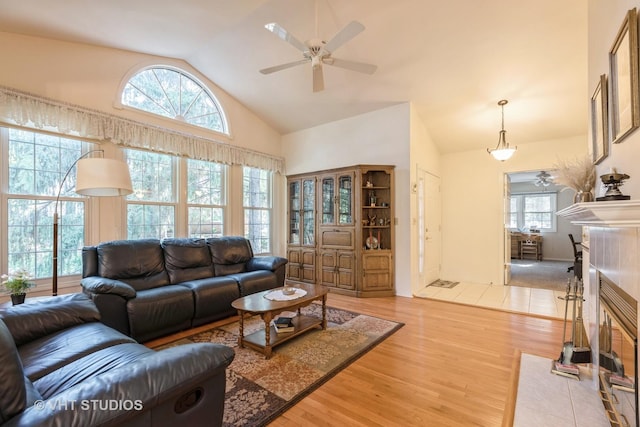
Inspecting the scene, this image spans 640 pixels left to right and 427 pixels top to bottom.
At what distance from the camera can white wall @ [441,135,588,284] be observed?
519 centimetres

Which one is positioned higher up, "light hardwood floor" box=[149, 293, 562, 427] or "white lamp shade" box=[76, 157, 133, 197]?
"white lamp shade" box=[76, 157, 133, 197]

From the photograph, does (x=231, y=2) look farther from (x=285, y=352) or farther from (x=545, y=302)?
(x=545, y=302)

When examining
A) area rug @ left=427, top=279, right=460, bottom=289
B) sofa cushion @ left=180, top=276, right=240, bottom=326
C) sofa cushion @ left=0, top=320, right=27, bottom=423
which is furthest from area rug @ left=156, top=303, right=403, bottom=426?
area rug @ left=427, top=279, right=460, bottom=289

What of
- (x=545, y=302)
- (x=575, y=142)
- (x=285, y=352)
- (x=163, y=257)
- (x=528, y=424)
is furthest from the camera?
(x=575, y=142)

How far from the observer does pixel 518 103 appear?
4246 mm

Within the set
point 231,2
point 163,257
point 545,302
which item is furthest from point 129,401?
point 545,302

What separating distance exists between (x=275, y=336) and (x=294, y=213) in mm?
3167

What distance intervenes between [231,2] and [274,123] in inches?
105

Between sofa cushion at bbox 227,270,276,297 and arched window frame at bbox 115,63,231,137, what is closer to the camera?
sofa cushion at bbox 227,270,276,297

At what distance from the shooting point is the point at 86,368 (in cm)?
147

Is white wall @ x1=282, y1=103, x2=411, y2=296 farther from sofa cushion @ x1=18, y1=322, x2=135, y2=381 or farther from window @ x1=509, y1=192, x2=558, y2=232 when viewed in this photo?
window @ x1=509, y1=192, x2=558, y2=232

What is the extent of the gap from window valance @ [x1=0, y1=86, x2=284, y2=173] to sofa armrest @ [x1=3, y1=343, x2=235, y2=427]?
135 inches

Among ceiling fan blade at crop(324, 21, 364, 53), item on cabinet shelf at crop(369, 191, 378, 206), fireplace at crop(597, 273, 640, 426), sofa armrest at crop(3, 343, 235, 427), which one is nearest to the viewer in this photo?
sofa armrest at crop(3, 343, 235, 427)

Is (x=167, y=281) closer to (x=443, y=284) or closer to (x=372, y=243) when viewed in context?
(x=372, y=243)
